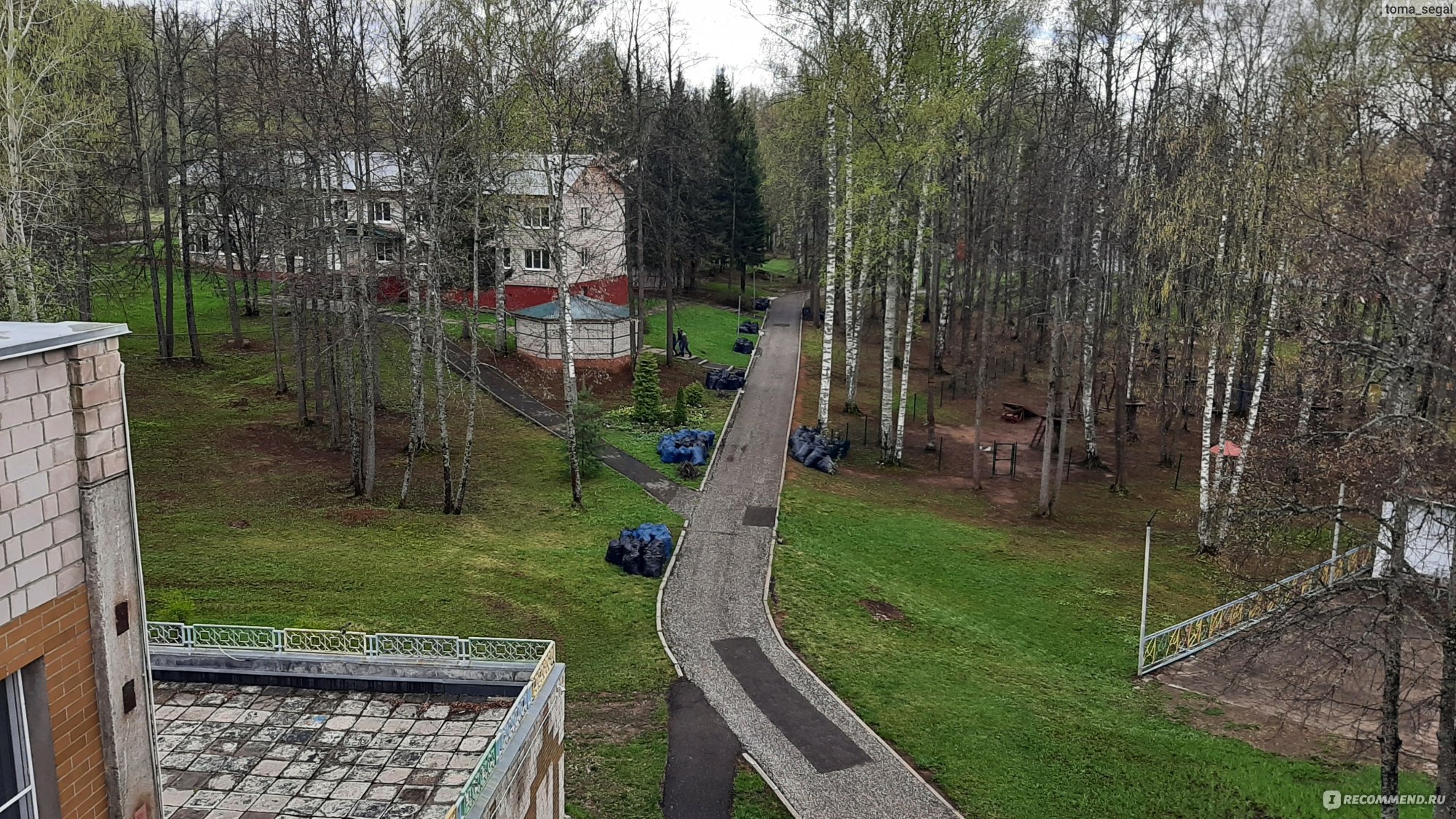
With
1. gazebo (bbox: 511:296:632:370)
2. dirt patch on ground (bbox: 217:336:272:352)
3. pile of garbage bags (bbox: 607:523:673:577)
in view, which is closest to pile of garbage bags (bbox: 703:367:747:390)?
gazebo (bbox: 511:296:632:370)

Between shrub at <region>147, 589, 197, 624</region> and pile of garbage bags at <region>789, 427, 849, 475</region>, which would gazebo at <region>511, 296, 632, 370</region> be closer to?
pile of garbage bags at <region>789, 427, 849, 475</region>

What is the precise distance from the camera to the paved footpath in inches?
531

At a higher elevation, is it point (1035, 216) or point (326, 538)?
point (1035, 216)

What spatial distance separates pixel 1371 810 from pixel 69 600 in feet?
55.5

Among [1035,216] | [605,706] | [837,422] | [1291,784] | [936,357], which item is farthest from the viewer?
[936,357]

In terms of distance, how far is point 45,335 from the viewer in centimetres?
641

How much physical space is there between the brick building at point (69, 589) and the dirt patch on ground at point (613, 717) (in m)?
7.73

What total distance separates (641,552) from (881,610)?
17.9 feet

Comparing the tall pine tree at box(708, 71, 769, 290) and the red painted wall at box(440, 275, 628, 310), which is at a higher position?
the tall pine tree at box(708, 71, 769, 290)

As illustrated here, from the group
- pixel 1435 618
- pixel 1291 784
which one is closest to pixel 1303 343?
pixel 1435 618

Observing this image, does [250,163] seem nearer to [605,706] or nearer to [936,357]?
[605,706]

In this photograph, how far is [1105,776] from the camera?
565 inches

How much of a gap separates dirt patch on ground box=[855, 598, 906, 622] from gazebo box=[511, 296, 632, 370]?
19784 millimetres

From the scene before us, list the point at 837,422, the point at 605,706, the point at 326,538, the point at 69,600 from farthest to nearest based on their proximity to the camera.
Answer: the point at 837,422 → the point at 326,538 → the point at 605,706 → the point at 69,600
